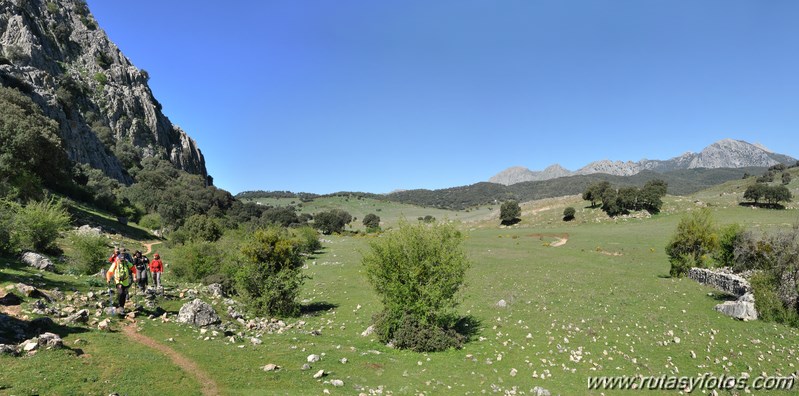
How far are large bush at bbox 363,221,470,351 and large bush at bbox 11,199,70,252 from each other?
976 inches

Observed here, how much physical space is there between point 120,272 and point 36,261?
1148 cm

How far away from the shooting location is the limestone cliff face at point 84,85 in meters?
96.0

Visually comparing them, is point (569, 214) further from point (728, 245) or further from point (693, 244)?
point (728, 245)

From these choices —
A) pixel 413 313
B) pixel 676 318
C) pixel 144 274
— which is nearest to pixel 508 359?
pixel 413 313

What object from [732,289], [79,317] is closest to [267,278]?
[79,317]

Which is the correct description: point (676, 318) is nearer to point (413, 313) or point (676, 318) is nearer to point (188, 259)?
point (413, 313)

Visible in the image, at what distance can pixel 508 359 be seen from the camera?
18.1 m

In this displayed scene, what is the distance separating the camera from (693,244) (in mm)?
37969

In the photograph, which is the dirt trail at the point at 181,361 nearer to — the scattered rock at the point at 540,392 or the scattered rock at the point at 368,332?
the scattered rock at the point at 368,332

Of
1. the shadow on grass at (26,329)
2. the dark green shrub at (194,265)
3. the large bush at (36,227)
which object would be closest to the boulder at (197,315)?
the shadow on grass at (26,329)

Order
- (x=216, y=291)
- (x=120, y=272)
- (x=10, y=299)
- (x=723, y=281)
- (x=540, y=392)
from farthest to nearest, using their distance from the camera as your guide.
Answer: (x=723, y=281), (x=216, y=291), (x=120, y=272), (x=10, y=299), (x=540, y=392)

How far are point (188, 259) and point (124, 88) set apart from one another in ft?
498

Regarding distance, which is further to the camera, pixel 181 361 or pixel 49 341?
pixel 181 361

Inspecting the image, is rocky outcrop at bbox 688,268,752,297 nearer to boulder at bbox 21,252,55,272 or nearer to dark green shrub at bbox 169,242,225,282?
dark green shrub at bbox 169,242,225,282
